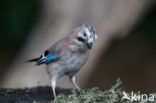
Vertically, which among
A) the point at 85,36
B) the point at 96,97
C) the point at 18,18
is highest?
the point at 18,18

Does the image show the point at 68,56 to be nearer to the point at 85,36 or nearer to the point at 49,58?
the point at 49,58

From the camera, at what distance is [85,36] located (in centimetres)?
834

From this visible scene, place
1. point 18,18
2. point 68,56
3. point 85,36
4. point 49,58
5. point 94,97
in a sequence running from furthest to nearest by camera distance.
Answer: point 18,18 < point 49,58 < point 68,56 < point 85,36 < point 94,97

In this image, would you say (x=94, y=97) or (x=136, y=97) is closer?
(x=94, y=97)

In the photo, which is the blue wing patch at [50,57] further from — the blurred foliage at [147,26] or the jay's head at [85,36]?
the blurred foliage at [147,26]

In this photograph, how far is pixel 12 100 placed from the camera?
24.0 feet

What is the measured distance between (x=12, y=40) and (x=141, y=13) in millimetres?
3891

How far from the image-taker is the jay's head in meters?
8.23

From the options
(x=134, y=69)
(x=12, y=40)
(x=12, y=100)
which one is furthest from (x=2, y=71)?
(x=12, y=100)

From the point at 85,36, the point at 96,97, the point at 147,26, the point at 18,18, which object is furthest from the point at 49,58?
the point at 147,26

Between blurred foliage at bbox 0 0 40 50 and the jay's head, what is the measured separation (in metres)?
8.37

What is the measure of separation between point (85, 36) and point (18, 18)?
895 centimetres

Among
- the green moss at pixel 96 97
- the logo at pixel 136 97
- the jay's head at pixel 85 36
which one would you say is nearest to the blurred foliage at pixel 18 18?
the jay's head at pixel 85 36

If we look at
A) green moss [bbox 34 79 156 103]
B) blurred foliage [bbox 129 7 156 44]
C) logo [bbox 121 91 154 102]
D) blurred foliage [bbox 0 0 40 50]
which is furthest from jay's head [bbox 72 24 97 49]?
blurred foliage [bbox 129 7 156 44]
